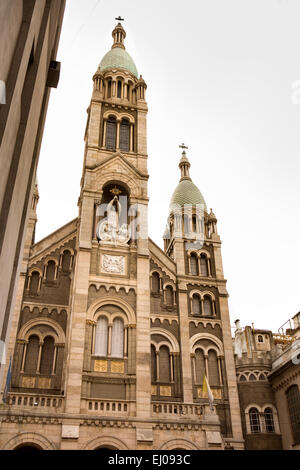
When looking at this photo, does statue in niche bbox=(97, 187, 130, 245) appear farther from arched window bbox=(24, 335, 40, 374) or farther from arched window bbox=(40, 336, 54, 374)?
arched window bbox=(24, 335, 40, 374)

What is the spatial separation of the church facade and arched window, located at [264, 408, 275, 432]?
6.25 feet

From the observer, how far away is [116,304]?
2730 centimetres

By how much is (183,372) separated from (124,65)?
89.0 feet

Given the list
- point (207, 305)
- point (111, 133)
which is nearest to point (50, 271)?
point (207, 305)

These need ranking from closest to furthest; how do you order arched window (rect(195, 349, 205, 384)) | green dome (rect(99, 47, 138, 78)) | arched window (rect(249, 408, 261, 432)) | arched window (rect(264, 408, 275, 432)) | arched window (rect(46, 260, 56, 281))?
arched window (rect(195, 349, 205, 384)), arched window (rect(46, 260, 56, 281)), arched window (rect(249, 408, 261, 432)), arched window (rect(264, 408, 275, 432)), green dome (rect(99, 47, 138, 78))

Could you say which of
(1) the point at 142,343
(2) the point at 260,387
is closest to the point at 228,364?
(2) the point at 260,387

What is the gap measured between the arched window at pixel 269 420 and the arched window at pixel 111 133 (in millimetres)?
22772

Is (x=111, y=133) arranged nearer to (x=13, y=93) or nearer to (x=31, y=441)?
(x=31, y=441)

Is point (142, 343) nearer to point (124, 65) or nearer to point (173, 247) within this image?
point (173, 247)

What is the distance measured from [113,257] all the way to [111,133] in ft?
37.7

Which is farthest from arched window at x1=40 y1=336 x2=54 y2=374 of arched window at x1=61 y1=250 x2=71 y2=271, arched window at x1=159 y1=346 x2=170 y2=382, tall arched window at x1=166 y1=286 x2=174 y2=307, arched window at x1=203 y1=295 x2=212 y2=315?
arched window at x1=203 y1=295 x2=212 y2=315

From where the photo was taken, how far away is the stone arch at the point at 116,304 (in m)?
26.6

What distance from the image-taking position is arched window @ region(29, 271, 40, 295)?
28.6 metres
